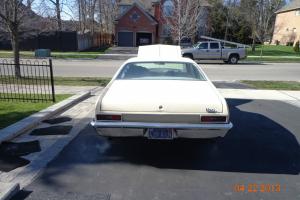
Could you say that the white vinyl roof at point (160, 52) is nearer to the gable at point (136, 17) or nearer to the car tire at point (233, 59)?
the car tire at point (233, 59)

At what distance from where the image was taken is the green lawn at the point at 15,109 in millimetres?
6309

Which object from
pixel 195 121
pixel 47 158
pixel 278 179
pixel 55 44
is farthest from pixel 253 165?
pixel 55 44

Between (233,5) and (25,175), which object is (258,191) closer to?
(25,175)

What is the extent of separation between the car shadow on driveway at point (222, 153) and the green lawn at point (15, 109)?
7.83ft

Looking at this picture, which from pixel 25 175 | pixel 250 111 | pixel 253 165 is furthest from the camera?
pixel 250 111

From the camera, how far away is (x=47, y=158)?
4660 mm

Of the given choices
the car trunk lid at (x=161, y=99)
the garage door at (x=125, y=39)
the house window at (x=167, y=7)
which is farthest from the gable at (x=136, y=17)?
the car trunk lid at (x=161, y=99)

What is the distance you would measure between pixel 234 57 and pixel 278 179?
2145 cm

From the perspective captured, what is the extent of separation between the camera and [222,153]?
497 centimetres

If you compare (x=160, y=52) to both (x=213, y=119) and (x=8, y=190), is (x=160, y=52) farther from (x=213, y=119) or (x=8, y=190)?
A: (x=8, y=190)

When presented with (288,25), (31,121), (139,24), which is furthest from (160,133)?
(288,25)

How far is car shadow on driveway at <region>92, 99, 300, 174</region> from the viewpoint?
14.8 feet
